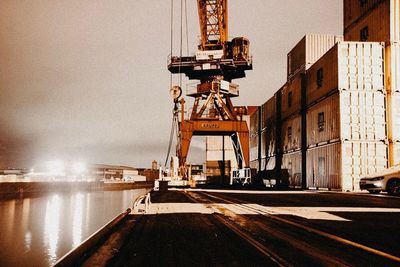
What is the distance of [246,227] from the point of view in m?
7.37

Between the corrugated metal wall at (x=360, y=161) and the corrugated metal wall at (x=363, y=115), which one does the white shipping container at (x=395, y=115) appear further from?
the corrugated metal wall at (x=360, y=161)

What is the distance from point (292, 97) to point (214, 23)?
41.9 ft

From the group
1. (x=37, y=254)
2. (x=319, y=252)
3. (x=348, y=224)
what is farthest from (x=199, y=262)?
(x=348, y=224)

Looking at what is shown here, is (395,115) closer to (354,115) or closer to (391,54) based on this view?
(354,115)

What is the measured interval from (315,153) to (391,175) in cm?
893

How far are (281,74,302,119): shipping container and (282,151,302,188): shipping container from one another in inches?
135

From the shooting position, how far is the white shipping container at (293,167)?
1190 inches

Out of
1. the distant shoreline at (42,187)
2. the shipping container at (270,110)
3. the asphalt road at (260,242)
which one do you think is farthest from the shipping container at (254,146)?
the asphalt road at (260,242)

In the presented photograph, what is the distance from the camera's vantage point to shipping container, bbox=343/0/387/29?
25062mm

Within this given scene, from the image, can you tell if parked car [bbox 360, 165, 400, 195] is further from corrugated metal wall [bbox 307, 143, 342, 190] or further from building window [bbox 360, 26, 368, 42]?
building window [bbox 360, 26, 368, 42]

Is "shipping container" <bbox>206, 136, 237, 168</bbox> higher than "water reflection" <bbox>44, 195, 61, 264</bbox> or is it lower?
higher

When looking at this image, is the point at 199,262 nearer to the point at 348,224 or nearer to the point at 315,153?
the point at 348,224

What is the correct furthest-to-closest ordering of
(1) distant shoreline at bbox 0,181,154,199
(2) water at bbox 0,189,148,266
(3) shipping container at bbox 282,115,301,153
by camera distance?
(3) shipping container at bbox 282,115,301,153, (1) distant shoreline at bbox 0,181,154,199, (2) water at bbox 0,189,148,266

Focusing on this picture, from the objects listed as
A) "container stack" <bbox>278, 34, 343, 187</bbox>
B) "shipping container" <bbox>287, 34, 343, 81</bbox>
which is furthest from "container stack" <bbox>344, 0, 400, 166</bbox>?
"shipping container" <bbox>287, 34, 343, 81</bbox>
